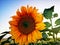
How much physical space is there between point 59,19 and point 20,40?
0.19 metres

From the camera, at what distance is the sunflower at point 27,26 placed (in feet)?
1.37

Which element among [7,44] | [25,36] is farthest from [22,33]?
[7,44]

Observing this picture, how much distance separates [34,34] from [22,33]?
1.4 inches

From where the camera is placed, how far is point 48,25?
1.76 ft

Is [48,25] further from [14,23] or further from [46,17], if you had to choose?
[14,23]

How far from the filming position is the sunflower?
0.42 meters

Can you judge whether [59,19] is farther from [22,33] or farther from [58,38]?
[22,33]

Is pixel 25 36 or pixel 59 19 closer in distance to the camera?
pixel 25 36

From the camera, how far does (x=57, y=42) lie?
517 mm

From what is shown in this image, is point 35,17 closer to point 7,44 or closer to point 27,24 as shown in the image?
point 27,24

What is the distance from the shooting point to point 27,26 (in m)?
0.43

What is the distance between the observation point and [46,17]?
1.77ft

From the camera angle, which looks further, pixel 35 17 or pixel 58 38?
pixel 58 38

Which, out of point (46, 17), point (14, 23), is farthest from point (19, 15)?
point (46, 17)
